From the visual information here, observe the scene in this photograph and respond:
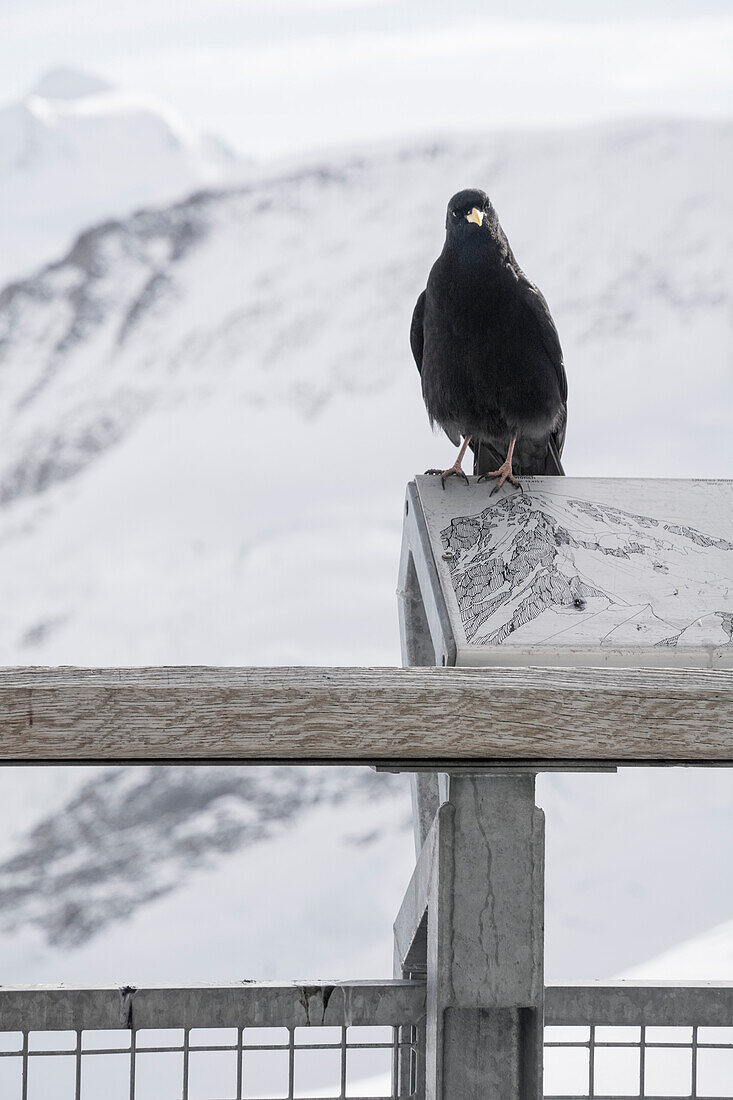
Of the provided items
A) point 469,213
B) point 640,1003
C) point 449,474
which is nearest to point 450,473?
point 449,474

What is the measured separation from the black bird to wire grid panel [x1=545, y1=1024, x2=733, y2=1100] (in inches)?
39.0

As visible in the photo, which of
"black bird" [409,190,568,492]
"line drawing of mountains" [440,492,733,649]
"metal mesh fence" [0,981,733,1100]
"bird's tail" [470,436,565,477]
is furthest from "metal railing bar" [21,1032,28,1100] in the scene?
"bird's tail" [470,436,565,477]

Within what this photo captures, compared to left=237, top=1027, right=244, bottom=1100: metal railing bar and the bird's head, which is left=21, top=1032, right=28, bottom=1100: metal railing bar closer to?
left=237, top=1027, right=244, bottom=1100: metal railing bar

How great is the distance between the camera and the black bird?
6.83 feet

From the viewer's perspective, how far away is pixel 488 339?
2.08 meters

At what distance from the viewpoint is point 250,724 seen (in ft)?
2.89

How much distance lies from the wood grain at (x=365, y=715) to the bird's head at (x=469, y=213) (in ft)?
4.34

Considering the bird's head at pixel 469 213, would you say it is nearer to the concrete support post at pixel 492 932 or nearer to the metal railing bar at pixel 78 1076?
the concrete support post at pixel 492 932

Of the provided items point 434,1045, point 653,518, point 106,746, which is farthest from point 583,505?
point 106,746

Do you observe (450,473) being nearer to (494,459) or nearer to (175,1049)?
(494,459)

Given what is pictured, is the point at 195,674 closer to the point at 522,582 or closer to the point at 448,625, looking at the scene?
the point at 448,625

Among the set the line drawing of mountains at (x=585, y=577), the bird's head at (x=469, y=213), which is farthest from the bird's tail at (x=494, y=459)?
the line drawing of mountains at (x=585, y=577)

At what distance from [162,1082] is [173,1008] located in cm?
46

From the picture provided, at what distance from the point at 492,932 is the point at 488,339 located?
1.28 metres
